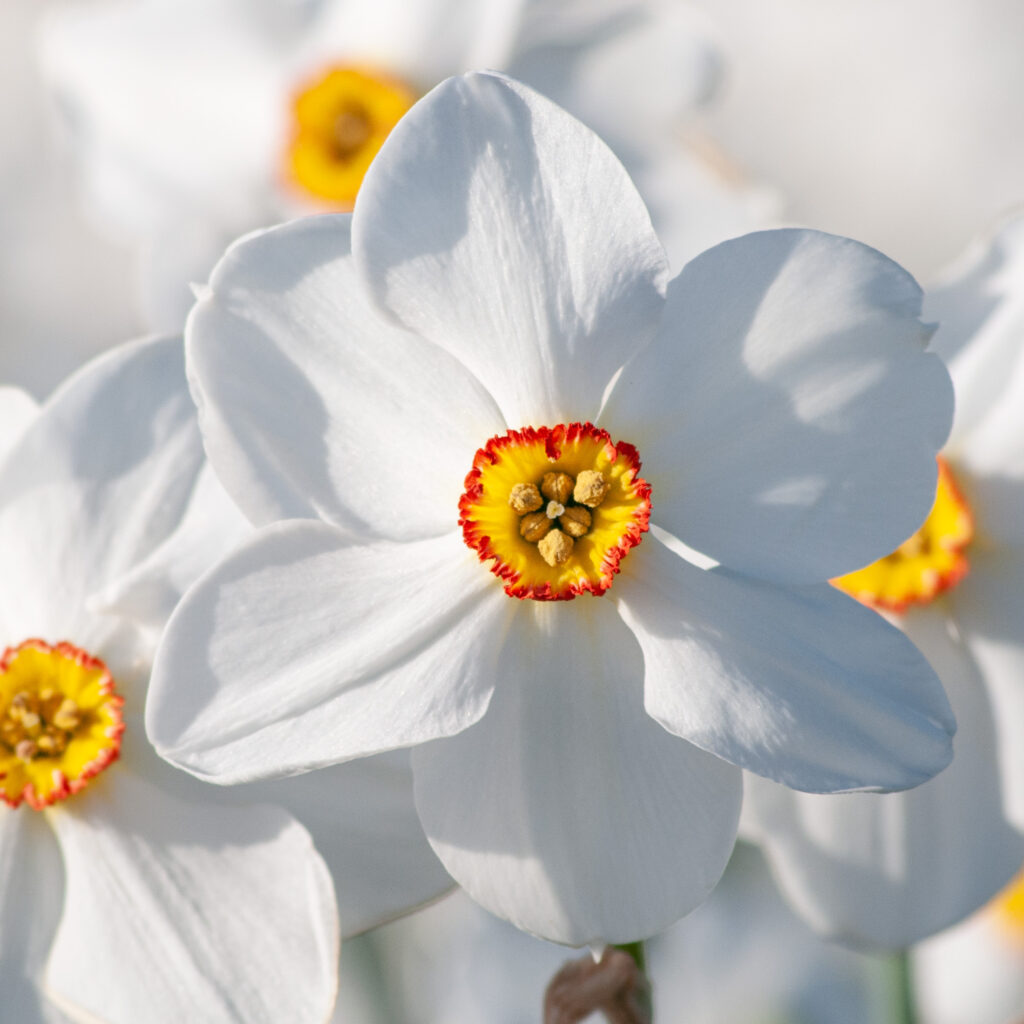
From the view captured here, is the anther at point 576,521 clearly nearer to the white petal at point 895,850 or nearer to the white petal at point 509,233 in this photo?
the white petal at point 509,233

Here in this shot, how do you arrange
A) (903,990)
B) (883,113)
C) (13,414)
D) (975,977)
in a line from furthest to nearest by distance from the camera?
1. (883,113)
2. (975,977)
3. (903,990)
4. (13,414)

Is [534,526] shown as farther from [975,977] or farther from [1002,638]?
[975,977]

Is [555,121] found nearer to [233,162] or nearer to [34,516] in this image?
[34,516]

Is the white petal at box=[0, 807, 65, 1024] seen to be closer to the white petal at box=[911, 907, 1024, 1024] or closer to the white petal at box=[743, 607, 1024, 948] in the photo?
the white petal at box=[743, 607, 1024, 948]

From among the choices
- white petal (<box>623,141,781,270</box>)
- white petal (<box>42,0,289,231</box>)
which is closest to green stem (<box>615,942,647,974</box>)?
white petal (<box>623,141,781,270</box>)

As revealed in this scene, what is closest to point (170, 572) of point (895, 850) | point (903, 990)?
point (895, 850)

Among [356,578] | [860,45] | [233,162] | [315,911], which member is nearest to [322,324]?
[356,578]
